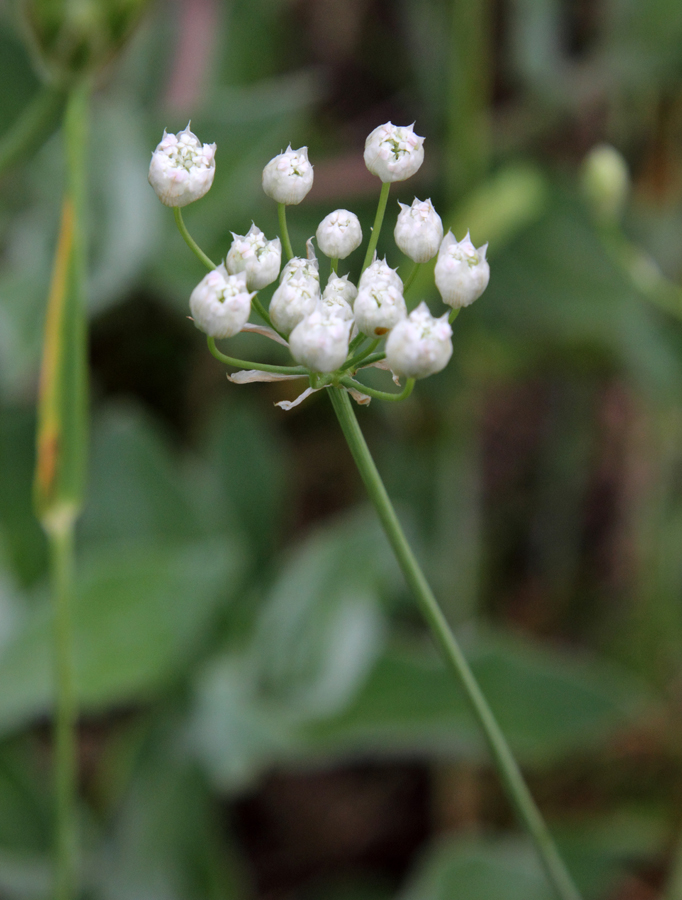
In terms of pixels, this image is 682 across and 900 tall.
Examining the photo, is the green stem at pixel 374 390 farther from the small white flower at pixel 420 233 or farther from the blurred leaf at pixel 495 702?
the blurred leaf at pixel 495 702

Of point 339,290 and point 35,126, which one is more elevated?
point 35,126

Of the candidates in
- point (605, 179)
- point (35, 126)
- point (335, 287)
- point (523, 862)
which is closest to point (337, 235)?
point (335, 287)

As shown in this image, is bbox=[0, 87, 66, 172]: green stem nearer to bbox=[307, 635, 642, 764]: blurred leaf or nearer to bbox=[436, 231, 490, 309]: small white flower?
bbox=[436, 231, 490, 309]: small white flower

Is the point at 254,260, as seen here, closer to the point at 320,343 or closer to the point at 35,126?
the point at 320,343

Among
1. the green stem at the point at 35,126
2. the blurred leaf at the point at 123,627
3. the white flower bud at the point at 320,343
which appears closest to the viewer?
the white flower bud at the point at 320,343

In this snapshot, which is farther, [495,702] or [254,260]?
[495,702]

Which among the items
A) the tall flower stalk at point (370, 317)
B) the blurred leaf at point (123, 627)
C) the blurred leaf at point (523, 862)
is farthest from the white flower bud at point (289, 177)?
the blurred leaf at point (523, 862)
